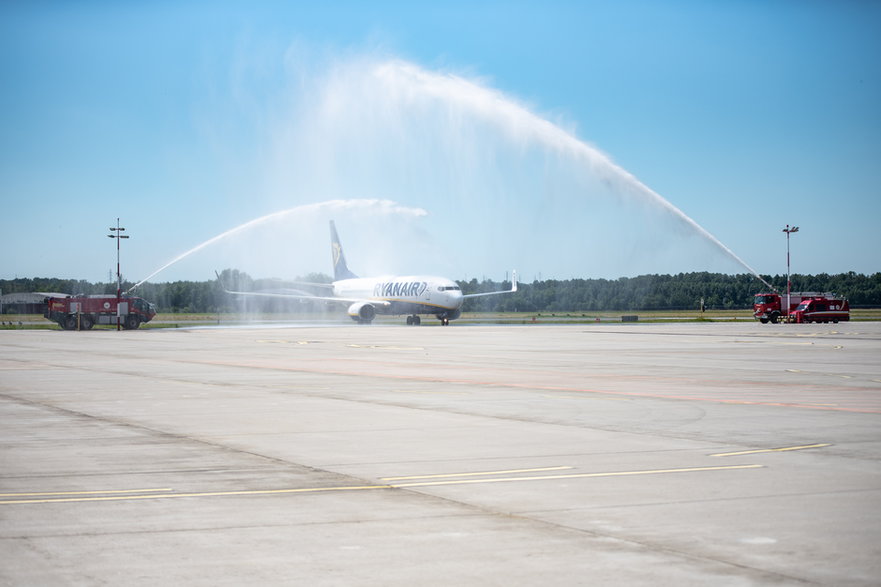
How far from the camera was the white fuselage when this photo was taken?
96750mm

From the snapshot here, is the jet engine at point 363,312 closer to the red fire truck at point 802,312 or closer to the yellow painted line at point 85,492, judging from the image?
the red fire truck at point 802,312

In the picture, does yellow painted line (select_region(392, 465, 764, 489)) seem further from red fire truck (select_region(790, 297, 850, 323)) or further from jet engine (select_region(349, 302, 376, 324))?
red fire truck (select_region(790, 297, 850, 323))

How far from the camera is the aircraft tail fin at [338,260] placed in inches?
4628

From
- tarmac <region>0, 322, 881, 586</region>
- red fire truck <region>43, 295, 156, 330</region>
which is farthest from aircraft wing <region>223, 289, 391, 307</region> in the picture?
tarmac <region>0, 322, 881, 586</region>

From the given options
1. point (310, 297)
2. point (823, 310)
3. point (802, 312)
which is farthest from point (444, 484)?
point (310, 297)

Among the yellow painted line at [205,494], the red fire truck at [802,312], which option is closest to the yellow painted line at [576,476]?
the yellow painted line at [205,494]

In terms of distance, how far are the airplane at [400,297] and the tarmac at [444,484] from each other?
70058 millimetres

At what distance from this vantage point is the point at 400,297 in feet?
324

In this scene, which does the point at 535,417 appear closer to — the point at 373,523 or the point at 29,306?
the point at 373,523

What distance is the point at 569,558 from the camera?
7.87 meters

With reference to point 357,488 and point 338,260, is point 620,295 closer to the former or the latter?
point 338,260

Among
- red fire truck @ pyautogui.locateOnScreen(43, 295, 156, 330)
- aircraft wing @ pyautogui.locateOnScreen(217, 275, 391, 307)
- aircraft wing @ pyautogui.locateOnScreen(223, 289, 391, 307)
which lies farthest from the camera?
aircraft wing @ pyautogui.locateOnScreen(217, 275, 391, 307)

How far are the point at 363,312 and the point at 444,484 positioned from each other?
295ft

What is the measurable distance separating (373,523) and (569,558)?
7.36 ft
